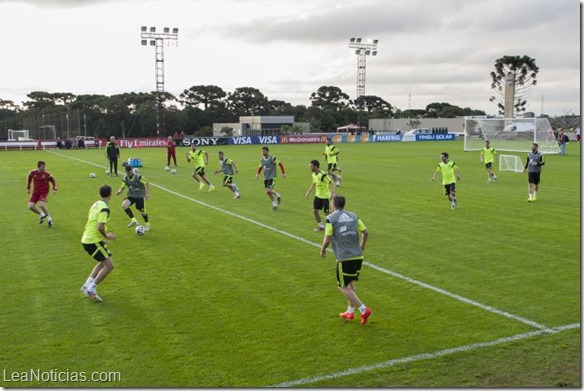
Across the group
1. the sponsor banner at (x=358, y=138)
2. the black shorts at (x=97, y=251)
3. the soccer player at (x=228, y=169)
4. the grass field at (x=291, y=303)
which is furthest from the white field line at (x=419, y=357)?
the sponsor banner at (x=358, y=138)

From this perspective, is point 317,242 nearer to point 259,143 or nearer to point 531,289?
point 531,289

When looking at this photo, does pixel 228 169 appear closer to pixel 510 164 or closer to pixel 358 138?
pixel 510 164

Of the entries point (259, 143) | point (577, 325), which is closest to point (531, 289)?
point (577, 325)

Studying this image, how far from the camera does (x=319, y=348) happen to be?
7.88 meters

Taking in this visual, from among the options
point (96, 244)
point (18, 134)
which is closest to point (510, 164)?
point (96, 244)

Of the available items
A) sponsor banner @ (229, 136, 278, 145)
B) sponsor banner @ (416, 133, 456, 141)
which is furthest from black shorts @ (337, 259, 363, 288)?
sponsor banner @ (416, 133, 456, 141)

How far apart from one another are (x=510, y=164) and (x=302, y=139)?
46.6 m

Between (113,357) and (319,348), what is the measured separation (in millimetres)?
2795

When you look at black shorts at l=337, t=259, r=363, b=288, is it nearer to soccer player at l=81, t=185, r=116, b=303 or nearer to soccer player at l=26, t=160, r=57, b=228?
soccer player at l=81, t=185, r=116, b=303

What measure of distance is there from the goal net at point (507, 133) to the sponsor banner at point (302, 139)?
23.9 metres

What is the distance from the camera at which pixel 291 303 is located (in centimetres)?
976

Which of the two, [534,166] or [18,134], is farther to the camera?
[18,134]

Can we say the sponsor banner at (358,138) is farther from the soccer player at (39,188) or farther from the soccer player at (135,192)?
the soccer player at (135,192)

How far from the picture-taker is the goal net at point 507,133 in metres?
54.2
